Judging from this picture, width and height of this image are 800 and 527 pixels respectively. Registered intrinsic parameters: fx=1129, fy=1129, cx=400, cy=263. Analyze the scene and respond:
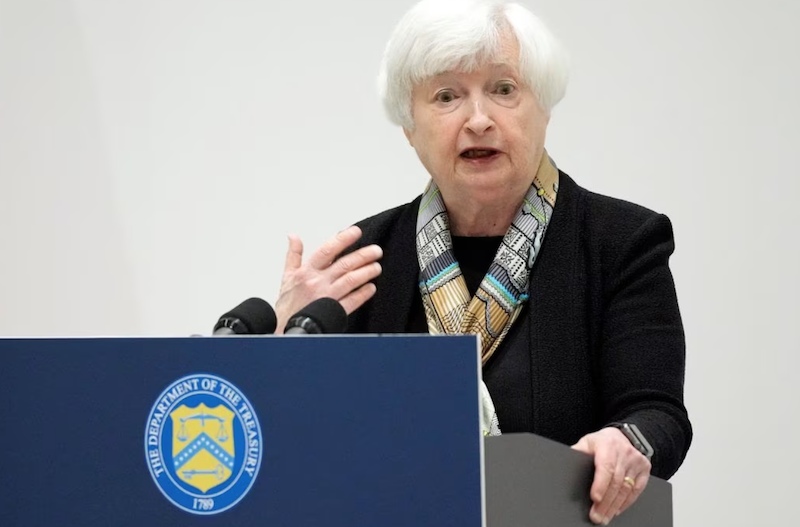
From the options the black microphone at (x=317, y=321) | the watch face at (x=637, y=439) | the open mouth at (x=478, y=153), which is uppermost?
the open mouth at (x=478, y=153)

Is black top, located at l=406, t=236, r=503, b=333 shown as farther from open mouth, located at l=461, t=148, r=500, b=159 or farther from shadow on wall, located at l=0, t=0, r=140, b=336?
shadow on wall, located at l=0, t=0, r=140, b=336

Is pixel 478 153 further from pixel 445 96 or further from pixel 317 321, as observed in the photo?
pixel 317 321

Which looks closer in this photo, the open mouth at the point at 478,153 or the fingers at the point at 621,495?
the fingers at the point at 621,495

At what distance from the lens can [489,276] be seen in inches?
80.5

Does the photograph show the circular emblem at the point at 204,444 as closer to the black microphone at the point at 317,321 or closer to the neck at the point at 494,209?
the black microphone at the point at 317,321

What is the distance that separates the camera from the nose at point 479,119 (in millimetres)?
2021

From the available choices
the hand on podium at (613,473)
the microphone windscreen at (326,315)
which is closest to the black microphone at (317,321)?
the microphone windscreen at (326,315)

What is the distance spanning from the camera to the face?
80.0 inches

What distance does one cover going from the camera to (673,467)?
1794 mm

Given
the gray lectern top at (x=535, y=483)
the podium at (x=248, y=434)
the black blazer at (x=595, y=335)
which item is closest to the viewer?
the podium at (x=248, y=434)

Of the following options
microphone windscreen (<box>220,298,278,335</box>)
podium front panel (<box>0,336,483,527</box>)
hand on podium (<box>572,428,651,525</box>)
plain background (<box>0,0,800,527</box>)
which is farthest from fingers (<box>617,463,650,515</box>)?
plain background (<box>0,0,800,527</box>)

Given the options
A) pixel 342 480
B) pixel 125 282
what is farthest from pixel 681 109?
pixel 342 480

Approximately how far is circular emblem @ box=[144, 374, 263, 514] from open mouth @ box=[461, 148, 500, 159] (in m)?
0.97

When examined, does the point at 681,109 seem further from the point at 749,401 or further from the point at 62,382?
the point at 62,382
